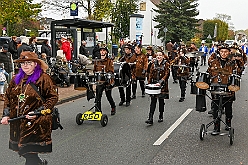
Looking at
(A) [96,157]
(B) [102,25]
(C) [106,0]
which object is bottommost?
(A) [96,157]

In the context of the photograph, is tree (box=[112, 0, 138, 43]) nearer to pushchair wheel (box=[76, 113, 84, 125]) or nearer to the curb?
the curb

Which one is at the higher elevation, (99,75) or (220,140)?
(99,75)

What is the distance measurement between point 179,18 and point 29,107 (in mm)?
56660

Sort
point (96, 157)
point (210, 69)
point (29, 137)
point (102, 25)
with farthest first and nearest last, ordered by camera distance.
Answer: point (102, 25)
point (210, 69)
point (96, 157)
point (29, 137)

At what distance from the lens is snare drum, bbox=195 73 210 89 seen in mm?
7111

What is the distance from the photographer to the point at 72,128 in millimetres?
8695

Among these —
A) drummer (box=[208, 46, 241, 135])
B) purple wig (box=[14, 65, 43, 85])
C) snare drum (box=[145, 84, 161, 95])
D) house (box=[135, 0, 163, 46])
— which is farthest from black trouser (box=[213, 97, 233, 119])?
house (box=[135, 0, 163, 46])

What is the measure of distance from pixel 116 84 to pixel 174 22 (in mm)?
51251

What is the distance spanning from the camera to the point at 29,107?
15.3ft

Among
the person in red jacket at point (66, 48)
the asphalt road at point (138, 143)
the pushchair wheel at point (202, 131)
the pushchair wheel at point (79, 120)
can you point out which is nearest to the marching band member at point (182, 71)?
the asphalt road at point (138, 143)

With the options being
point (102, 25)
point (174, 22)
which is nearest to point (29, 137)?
point (102, 25)

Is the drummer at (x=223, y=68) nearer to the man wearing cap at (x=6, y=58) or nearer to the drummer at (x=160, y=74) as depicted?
the drummer at (x=160, y=74)

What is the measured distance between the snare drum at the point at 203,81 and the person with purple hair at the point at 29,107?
10.5 ft

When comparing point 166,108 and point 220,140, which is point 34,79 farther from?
point 166,108
